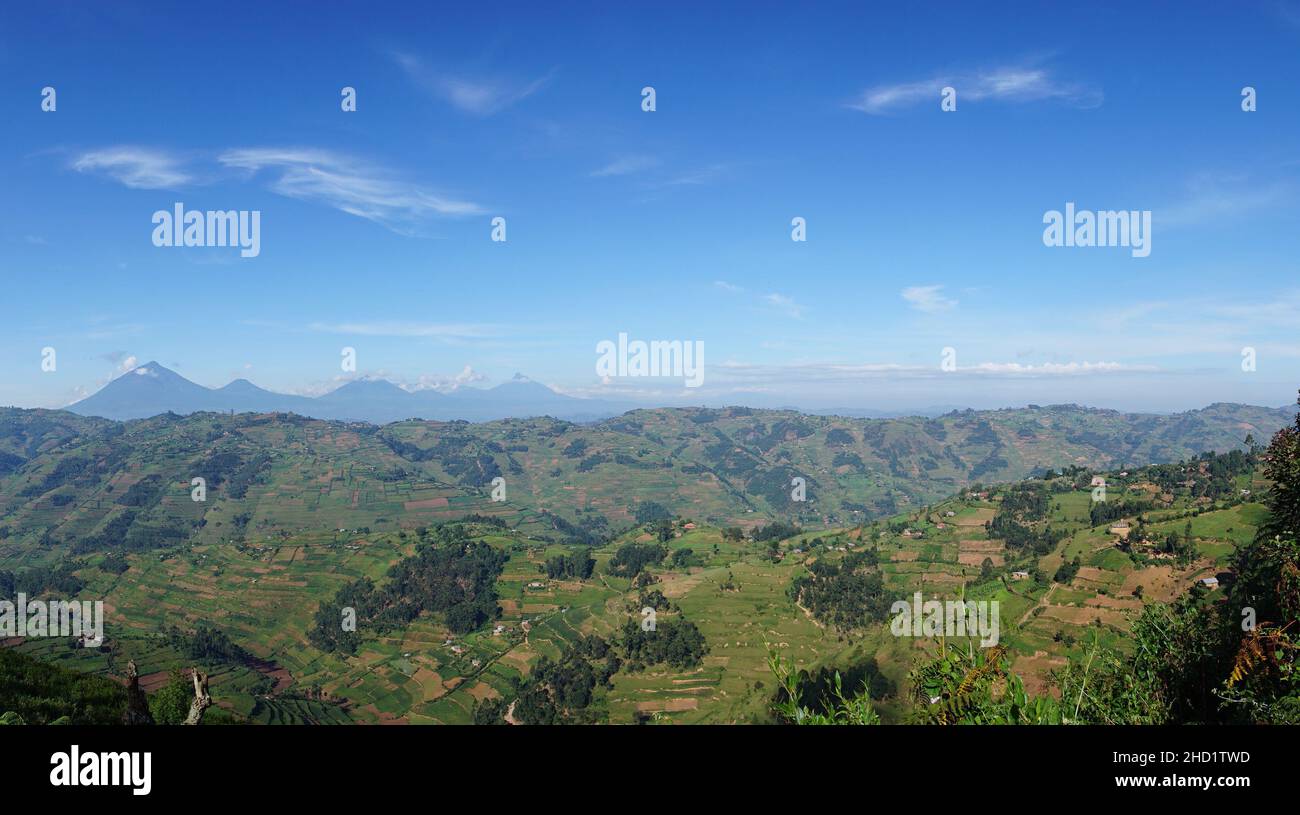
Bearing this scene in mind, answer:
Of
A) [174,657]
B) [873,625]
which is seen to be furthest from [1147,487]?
[174,657]

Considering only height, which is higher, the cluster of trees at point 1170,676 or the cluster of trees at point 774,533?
the cluster of trees at point 1170,676

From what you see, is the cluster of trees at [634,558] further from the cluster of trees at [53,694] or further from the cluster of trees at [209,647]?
the cluster of trees at [53,694]

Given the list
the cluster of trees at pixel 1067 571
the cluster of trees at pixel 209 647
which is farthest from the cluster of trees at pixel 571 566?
the cluster of trees at pixel 1067 571

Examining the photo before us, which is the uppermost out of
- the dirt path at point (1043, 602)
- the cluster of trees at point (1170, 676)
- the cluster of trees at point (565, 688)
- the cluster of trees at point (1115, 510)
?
the cluster of trees at point (1170, 676)

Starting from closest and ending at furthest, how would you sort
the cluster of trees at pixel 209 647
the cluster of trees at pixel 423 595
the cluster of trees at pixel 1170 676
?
the cluster of trees at pixel 1170 676 < the cluster of trees at pixel 209 647 < the cluster of trees at pixel 423 595

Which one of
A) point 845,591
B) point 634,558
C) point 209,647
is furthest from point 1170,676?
point 634,558

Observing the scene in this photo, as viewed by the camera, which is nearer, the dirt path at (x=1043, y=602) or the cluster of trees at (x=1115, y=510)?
the dirt path at (x=1043, y=602)

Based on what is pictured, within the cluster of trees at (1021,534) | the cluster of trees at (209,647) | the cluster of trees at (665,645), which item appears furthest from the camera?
the cluster of trees at (1021,534)

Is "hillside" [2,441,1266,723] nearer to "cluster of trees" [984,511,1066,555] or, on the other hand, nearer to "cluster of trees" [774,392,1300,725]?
"cluster of trees" [984,511,1066,555]
